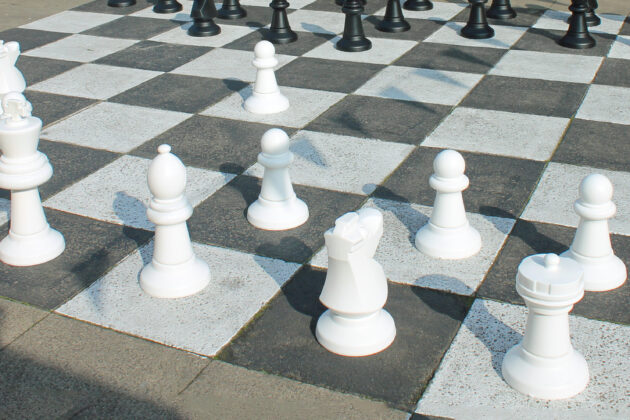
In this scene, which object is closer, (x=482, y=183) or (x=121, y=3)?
(x=482, y=183)

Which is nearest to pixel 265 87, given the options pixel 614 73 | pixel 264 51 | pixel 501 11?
pixel 264 51

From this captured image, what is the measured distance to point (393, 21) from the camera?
5.89 meters

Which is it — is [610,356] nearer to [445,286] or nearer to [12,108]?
[445,286]

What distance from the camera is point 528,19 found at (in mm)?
6121

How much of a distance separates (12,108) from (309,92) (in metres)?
2.26

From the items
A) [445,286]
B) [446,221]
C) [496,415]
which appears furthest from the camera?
[446,221]

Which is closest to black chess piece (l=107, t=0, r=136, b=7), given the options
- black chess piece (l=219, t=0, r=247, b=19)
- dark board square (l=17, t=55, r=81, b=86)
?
black chess piece (l=219, t=0, r=247, b=19)

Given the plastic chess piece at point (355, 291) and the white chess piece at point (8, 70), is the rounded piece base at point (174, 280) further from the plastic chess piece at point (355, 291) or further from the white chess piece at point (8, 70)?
the white chess piece at point (8, 70)

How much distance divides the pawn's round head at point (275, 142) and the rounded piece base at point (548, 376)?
1.34 metres

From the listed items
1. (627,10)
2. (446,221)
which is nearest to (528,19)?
(627,10)

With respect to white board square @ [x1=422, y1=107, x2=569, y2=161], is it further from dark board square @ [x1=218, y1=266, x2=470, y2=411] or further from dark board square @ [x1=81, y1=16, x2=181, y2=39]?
dark board square @ [x1=81, y1=16, x2=181, y2=39]

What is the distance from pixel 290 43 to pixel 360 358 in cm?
379

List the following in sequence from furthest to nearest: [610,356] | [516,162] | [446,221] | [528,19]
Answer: [528,19] → [516,162] → [446,221] → [610,356]

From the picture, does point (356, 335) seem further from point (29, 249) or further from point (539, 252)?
point (29, 249)
